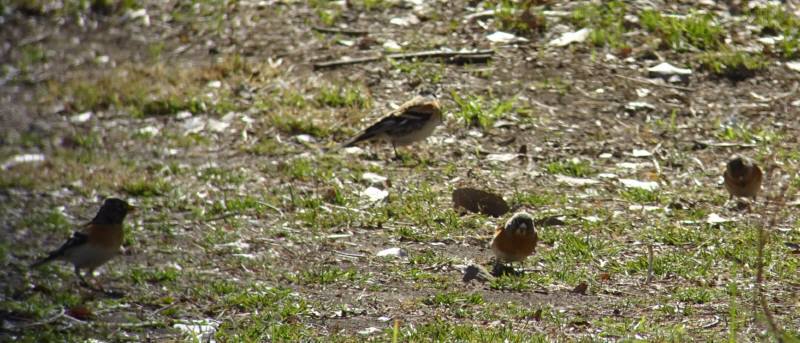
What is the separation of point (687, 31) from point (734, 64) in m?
0.70

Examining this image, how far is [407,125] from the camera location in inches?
370

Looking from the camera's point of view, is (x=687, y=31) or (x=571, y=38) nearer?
(x=687, y=31)

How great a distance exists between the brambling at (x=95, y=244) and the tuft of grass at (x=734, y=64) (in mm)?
5359

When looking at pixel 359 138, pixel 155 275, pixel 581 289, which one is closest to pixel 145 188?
pixel 359 138

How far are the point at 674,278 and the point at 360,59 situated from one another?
5.12 metres

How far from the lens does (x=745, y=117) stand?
1003 centimetres

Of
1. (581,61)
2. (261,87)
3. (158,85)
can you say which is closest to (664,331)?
(581,61)

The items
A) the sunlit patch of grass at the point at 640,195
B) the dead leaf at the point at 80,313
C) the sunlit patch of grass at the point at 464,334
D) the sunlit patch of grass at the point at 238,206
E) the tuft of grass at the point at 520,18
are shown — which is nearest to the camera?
the sunlit patch of grass at the point at 464,334

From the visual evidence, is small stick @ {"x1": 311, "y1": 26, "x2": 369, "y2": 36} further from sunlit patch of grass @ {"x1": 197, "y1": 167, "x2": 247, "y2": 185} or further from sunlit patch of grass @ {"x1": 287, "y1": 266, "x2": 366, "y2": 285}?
sunlit patch of grass @ {"x1": 287, "y1": 266, "x2": 366, "y2": 285}

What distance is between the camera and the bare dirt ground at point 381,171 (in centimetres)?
680

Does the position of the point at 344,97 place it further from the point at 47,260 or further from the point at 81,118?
the point at 47,260

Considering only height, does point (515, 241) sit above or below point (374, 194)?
above

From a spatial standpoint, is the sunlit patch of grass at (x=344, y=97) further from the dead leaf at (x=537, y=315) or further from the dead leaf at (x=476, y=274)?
the dead leaf at (x=537, y=315)

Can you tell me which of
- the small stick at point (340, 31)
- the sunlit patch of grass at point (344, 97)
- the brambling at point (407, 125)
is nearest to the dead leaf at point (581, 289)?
the brambling at point (407, 125)
